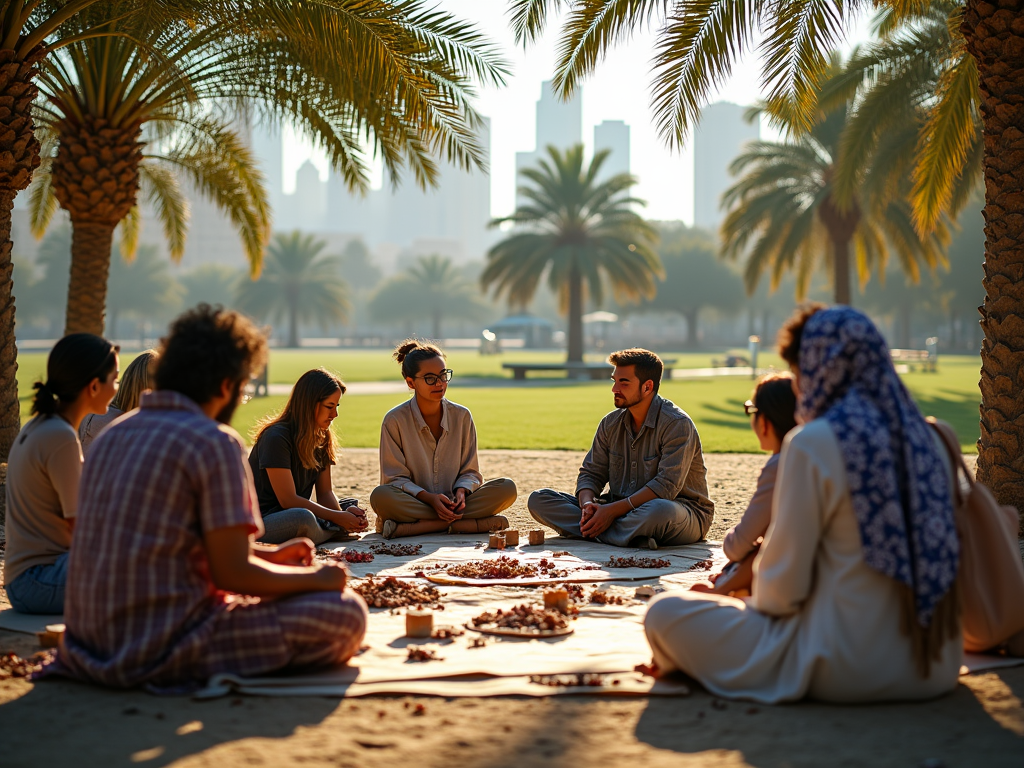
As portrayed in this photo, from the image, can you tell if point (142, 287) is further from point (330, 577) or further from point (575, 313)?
point (330, 577)

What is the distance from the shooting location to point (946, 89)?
10.7 m

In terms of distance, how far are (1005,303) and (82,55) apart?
1004cm

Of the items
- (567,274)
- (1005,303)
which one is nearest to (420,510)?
(1005,303)

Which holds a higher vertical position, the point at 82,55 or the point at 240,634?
the point at 82,55

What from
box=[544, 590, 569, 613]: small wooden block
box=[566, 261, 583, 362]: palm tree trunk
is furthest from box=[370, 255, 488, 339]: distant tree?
box=[544, 590, 569, 613]: small wooden block

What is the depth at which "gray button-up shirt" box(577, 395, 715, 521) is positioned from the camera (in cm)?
692

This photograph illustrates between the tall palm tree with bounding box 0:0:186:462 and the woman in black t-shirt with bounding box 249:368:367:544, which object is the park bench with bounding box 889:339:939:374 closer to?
the tall palm tree with bounding box 0:0:186:462

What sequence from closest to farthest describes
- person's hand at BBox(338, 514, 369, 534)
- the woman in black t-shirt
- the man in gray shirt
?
the woman in black t-shirt → the man in gray shirt → person's hand at BBox(338, 514, 369, 534)

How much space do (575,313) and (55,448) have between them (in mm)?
32371

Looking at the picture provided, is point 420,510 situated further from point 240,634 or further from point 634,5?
point 634,5

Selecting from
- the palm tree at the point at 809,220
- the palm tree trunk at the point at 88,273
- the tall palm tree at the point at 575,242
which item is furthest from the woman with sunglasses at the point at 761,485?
the tall palm tree at the point at 575,242

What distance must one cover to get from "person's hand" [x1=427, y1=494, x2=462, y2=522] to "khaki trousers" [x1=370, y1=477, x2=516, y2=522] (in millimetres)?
132

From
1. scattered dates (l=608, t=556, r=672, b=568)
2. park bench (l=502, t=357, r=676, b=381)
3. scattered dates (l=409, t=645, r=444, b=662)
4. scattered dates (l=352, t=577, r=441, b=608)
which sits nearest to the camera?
scattered dates (l=409, t=645, r=444, b=662)

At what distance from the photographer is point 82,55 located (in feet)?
37.9
